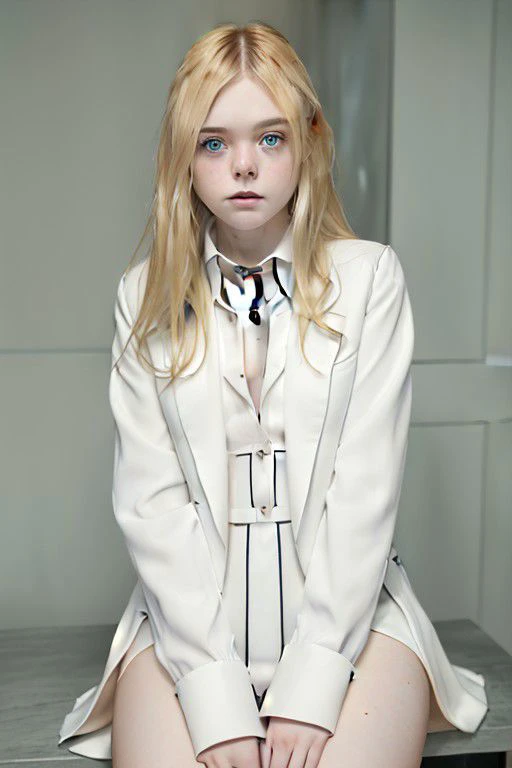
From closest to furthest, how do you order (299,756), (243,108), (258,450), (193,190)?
(299,756) → (243,108) → (258,450) → (193,190)

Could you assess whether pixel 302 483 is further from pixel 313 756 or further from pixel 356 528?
pixel 313 756

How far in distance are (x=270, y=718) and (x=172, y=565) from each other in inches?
12.3

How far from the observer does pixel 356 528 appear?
5.73 feet

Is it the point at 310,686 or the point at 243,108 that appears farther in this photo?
the point at 243,108

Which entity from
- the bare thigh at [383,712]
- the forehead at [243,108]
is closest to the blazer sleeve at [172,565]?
the bare thigh at [383,712]

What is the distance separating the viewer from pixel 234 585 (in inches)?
71.0

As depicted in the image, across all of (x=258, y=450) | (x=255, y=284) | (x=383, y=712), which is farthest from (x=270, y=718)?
(x=255, y=284)

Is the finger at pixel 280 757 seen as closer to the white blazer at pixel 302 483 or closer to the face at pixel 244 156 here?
the white blazer at pixel 302 483

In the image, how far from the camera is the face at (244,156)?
1.74m

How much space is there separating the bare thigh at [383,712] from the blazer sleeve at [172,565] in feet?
0.46

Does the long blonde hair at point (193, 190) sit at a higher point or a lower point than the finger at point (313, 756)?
higher

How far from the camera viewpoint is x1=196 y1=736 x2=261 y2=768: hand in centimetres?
159

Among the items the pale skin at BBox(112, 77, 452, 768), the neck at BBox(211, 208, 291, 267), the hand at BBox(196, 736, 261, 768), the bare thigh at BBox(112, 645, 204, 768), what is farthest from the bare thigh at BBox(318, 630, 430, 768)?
the neck at BBox(211, 208, 291, 267)

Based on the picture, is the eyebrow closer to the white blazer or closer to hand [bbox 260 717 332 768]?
the white blazer
